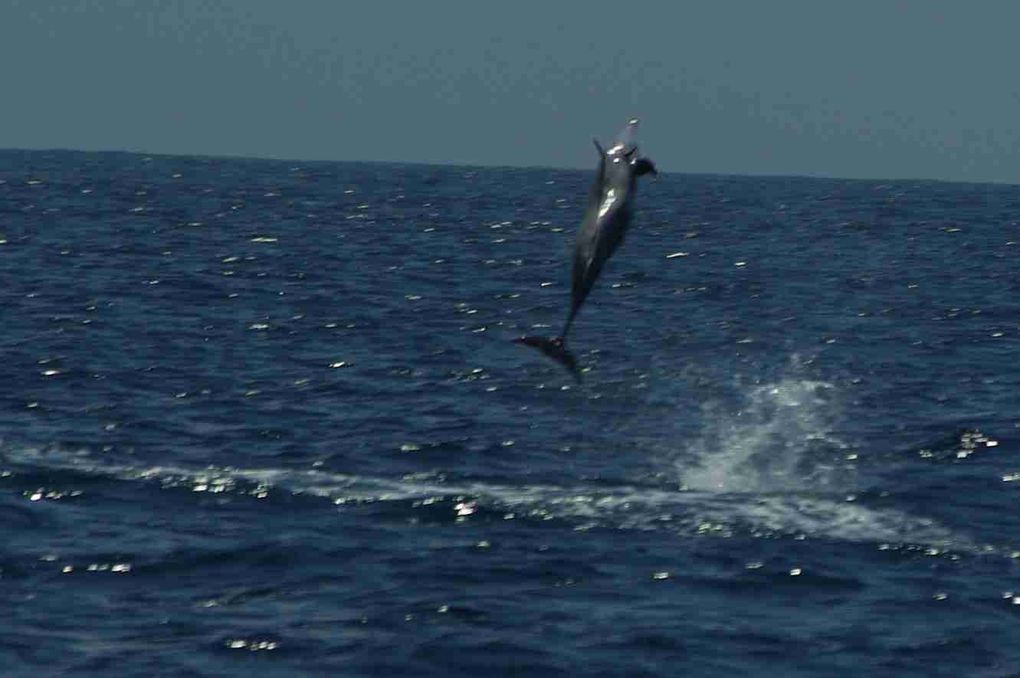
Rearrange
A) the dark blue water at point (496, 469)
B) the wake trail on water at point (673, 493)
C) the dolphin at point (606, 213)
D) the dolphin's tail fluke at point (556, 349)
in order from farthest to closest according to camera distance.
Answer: the wake trail on water at point (673, 493)
the dark blue water at point (496, 469)
the dolphin's tail fluke at point (556, 349)
the dolphin at point (606, 213)

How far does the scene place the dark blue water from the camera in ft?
63.6

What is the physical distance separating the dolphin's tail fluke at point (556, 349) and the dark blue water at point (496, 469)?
3127mm

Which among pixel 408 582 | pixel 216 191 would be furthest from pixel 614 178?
pixel 216 191

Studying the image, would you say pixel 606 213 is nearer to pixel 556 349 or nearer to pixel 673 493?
pixel 556 349

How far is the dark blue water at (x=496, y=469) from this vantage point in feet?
63.6

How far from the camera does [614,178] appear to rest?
47.3 feet

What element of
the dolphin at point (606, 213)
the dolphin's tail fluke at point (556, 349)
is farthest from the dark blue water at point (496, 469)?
the dolphin at point (606, 213)

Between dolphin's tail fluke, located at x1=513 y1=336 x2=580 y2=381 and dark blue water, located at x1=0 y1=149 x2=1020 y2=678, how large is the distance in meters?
3.13

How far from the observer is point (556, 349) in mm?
17156

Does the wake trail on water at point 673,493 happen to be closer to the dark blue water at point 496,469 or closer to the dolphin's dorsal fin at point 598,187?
the dark blue water at point 496,469

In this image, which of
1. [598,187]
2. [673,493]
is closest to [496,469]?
[673,493]

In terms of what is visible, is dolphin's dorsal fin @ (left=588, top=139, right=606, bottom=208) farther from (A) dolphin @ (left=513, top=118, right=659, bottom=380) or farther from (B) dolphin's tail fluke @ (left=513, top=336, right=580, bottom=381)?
(B) dolphin's tail fluke @ (left=513, top=336, right=580, bottom=381)

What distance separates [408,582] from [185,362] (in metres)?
18.2

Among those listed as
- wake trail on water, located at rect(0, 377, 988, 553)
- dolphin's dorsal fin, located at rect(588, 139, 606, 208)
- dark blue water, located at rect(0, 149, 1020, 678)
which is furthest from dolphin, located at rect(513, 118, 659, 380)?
wake trail on water, located at rect(0, 377, 988, 553)
